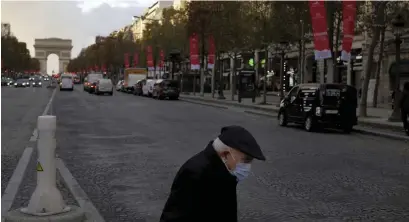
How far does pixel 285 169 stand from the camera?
10.7 metres

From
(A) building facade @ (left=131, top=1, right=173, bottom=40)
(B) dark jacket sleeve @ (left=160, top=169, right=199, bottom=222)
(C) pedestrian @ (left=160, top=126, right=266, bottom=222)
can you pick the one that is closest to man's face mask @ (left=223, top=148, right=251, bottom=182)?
(C) pedestrian @ (left=160, top=126, right=266, bottom=222)

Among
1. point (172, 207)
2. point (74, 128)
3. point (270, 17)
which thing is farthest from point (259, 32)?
point (172, 207)

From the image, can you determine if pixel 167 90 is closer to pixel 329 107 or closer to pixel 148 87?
pixel 148 87

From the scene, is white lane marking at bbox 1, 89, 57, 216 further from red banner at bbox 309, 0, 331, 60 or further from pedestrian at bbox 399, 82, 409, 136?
red banner at bbox 309, 0, 331, 60

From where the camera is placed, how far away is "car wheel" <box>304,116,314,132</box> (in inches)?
765

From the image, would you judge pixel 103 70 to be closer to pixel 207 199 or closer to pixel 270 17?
pixel 270 17

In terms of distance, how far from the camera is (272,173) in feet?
33.7

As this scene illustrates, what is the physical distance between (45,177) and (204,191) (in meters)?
4.22

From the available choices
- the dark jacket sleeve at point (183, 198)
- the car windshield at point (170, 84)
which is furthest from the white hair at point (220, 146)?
the car windshield at point (170, 84)

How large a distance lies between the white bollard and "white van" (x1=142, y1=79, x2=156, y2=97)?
44.8 m

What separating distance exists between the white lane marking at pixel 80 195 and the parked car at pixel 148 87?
134 ft

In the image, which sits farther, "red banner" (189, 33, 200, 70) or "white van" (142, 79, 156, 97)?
"white van" (142, 79, 156, 97)

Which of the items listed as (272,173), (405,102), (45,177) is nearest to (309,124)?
(405,102)

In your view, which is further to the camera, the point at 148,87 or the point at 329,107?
the point at 148,87
